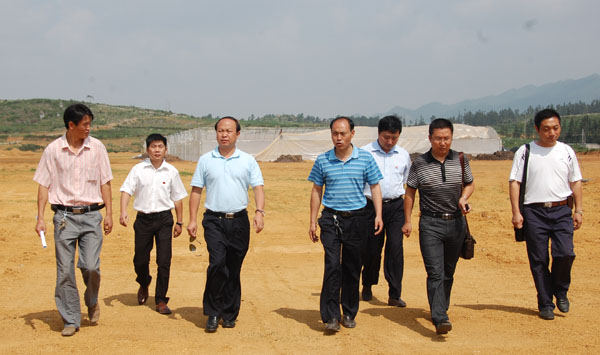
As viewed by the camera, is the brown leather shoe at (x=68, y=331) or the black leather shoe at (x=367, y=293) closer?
the brown leather shoe at (x=68, y=331)

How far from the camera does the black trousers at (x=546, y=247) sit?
20.4 ft

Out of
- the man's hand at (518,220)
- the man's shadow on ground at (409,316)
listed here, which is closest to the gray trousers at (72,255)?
the man's shadow on ground at (409,316)

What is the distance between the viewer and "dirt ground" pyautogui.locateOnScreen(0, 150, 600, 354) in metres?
5.34

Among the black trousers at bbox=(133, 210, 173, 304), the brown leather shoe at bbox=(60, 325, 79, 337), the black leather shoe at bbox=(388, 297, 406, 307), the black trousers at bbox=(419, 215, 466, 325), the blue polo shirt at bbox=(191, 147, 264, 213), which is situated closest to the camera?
the brown leather shoe at bbox=(60, 325, 79, 337)

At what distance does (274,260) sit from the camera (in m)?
10.6

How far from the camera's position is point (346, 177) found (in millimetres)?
5883

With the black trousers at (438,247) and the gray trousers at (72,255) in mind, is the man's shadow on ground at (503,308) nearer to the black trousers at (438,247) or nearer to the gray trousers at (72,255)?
the black trousers at (438,247)

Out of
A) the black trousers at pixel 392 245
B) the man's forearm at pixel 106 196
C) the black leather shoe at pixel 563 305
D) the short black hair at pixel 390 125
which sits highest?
the short black hair at pixel 390 125

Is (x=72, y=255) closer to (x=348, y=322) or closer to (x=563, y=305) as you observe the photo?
(x=348, y=322)

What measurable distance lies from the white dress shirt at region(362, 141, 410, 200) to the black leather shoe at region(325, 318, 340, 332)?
187cm

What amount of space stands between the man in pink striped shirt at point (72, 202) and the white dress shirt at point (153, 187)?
845mm

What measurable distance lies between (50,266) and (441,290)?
6858 millimetres

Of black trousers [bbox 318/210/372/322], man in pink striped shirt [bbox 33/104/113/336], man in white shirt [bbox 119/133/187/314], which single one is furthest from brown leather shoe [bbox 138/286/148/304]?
black trousers [bbox 318/210/372/322]

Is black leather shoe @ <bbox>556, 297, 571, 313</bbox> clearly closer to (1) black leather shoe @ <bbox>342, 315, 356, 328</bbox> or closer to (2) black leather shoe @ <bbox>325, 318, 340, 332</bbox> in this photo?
(1) black leather shoe @ <bbox>342, 315, 356, 328</bbox>
